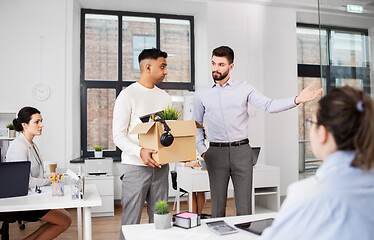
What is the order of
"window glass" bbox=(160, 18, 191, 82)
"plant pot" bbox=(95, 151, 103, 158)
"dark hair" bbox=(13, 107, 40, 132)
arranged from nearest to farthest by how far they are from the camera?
"dark hair" bbox=(13, 107, 40, 132)
"plant pot" bbox=(95, 151, 103, 158)
"window glass" bbox=(160, 18, 191, 82)

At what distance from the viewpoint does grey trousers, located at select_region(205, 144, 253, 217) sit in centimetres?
251

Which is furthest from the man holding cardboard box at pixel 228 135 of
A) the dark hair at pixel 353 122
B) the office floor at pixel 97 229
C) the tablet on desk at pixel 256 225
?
the office floor at pixel 97 229

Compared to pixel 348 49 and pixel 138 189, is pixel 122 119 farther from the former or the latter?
pixel 348 49

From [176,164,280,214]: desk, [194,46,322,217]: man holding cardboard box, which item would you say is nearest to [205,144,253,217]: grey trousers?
[194,46,322,217]: man holding cardboard box

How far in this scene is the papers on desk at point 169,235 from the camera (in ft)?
4.87

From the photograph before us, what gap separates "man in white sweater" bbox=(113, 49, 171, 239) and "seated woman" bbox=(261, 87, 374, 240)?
1453 mm

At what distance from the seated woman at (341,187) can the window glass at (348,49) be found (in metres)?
1.71

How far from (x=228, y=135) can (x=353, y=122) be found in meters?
1.70

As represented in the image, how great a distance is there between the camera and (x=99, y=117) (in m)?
5.83

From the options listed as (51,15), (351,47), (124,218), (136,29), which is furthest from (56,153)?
(351,47)

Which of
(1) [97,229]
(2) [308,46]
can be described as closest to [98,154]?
(1) [97,229]

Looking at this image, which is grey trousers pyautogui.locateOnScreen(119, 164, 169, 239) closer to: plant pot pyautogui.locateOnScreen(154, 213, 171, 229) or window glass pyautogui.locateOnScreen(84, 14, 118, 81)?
plant pot pyautogui.locateOnScreen(154, 213, 171, 229)

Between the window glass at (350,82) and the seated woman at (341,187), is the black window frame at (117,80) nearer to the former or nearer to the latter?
the window glass at (350,82)

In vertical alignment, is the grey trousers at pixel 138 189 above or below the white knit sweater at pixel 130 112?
below
